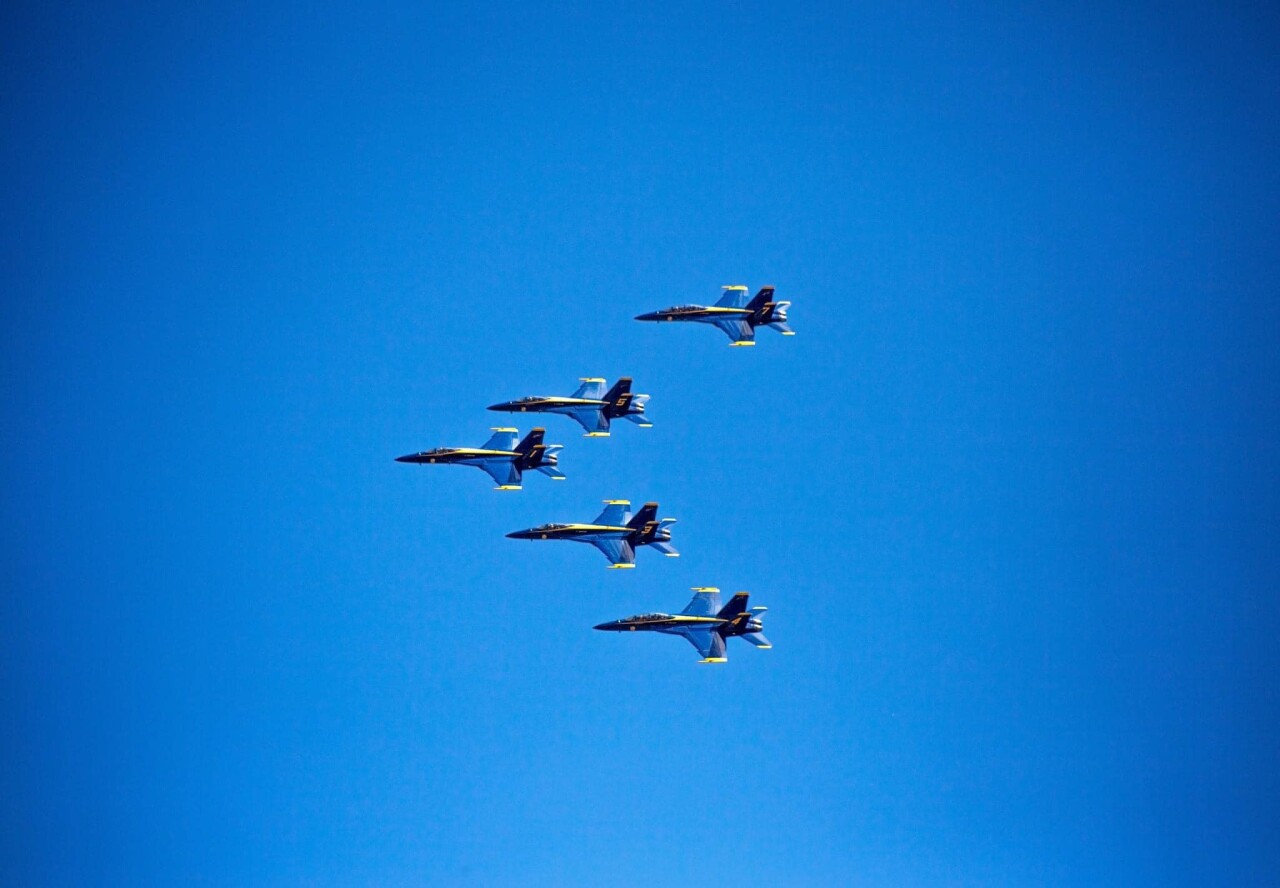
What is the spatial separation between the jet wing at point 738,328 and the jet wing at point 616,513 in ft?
20.7

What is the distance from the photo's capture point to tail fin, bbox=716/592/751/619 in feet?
143

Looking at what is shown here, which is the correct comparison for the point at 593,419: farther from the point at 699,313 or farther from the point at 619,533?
the point at 699,313

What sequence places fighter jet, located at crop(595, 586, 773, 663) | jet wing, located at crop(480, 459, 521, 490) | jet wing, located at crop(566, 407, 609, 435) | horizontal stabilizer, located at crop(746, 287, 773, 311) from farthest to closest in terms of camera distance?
1. horizontal stabilizer, located at crop(746, 287, 773, 311)
2. jet wing, located at crop(566, 407, 609, 435)
3. jet wing, located at crop(480, 459, 521, 490)
4. fighter jet, located at crop(595, 586, 773, 663)

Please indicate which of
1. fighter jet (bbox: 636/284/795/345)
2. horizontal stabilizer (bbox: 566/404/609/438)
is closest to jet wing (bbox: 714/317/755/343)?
fighter jet (bbox: 636/284/795/345)

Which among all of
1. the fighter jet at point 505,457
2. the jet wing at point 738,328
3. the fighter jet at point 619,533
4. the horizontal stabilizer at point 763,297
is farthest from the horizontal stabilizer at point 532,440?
the horizontal stabilizer at point 763,297

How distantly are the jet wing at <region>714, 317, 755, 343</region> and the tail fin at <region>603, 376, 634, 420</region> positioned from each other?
3.66 m

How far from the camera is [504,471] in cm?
4428

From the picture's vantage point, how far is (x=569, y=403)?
44344mm

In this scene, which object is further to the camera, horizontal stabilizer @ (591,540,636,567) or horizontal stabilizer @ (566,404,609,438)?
horizontal stabilizer @ (566,404,609,438)

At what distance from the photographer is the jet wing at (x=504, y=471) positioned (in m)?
44.2

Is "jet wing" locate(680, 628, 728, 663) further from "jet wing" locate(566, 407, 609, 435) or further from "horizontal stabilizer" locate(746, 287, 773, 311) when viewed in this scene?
"horizontal stabilizer" locate(746, 287, 773, 311)

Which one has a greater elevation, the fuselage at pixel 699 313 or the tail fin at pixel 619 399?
the fuselage at pixel 699 313

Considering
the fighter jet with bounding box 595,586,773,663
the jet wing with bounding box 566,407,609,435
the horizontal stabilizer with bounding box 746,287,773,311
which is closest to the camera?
the fighter jet with bounding box 595,586,773,663

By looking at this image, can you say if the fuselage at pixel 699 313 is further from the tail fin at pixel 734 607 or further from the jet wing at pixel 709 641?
the jet wing at pixel 709 641
